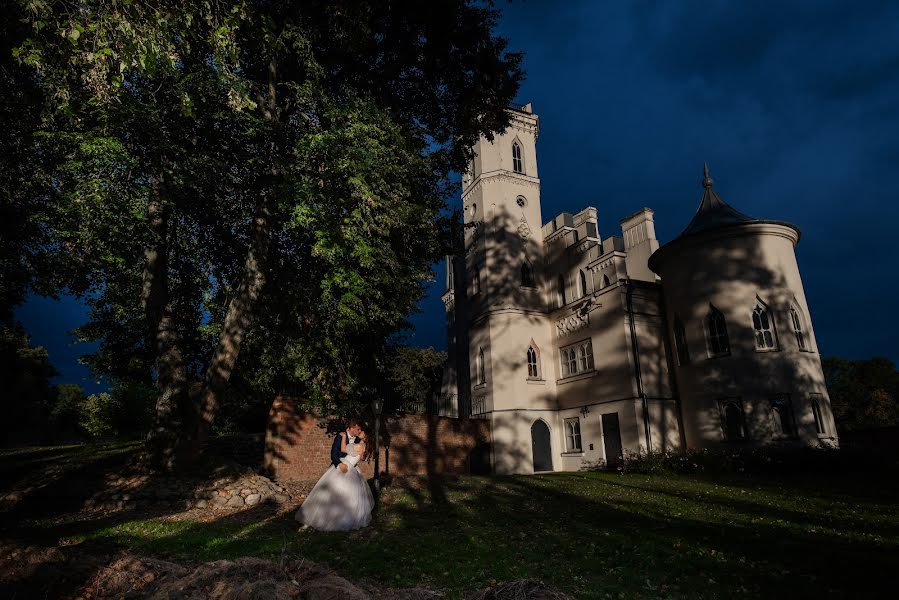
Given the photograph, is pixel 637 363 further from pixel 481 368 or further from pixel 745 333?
pixel 481 368

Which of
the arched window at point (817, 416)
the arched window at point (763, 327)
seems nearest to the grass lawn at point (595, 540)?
the arched window at point (817, 416)

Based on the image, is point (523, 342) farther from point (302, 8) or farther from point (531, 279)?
point (302, 8)

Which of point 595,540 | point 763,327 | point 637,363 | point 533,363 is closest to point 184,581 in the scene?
point 595,540

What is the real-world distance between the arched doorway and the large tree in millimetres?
12608

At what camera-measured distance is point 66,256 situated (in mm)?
13234

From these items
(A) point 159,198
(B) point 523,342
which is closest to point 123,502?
(A) point 159,198

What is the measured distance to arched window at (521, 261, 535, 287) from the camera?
29.3 meters

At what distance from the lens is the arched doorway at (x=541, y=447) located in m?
27.3

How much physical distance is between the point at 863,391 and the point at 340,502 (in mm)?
60769

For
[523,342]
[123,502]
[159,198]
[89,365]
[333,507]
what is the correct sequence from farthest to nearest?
[523,342] < [89,365] < [123,502] < [159,198] < [333,507]

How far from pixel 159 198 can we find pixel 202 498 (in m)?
8.02

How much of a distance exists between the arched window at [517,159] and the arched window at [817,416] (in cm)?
2018

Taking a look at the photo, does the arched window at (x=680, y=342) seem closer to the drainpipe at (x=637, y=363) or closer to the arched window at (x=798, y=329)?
the drainpipe at (x=637, y=363)

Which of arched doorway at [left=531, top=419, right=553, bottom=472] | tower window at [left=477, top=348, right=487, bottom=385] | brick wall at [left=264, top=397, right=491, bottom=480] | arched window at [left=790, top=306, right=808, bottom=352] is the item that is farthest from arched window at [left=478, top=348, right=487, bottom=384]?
arched window at [left=790, top=306, right=808, bottom=352]
